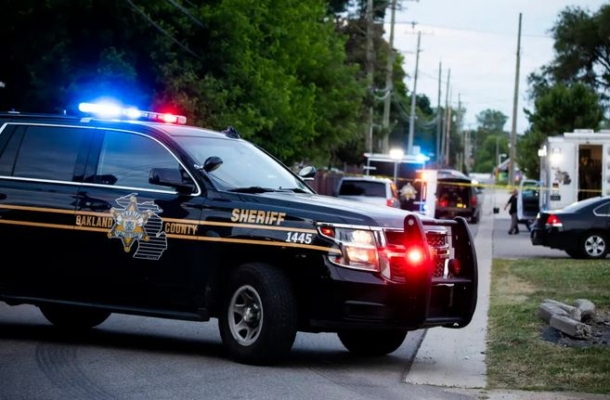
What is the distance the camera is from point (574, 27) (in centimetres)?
7256

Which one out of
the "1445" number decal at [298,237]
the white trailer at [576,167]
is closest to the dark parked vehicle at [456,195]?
the white trailer at [576,167]

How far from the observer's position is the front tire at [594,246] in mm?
27141

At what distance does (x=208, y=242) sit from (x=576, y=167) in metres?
27.1

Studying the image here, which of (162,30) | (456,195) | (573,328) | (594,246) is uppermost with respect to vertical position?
(162,30)

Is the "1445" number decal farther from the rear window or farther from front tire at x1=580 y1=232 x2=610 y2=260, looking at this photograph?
the rear window

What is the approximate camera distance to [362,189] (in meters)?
34.2

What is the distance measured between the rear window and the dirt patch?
66.0 feet

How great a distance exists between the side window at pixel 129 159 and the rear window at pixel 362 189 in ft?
75.7

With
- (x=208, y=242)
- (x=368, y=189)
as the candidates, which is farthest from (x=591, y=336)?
(x=368, y=189)

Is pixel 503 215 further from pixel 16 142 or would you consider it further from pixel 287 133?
pixel 16 142

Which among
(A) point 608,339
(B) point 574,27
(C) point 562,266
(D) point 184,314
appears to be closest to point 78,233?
(D) point 184,314

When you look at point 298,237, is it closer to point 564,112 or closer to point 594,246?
point 594,246

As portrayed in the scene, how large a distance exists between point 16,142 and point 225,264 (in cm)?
244

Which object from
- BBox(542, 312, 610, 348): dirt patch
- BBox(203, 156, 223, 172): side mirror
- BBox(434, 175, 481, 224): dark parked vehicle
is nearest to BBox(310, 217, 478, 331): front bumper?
BBox(203, 156, 223, 172): side mirror
